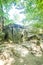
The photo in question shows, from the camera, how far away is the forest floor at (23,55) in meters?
6.02

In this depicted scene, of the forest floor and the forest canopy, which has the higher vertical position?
the forest canopy

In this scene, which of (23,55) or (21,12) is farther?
(21,12)

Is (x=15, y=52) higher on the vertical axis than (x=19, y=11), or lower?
lower

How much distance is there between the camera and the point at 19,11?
29.4 ft

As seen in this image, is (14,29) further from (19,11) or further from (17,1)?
(17,1)

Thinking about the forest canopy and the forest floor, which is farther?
the forest canopy

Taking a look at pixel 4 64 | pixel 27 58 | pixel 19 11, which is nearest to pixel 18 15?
pixel 19 11

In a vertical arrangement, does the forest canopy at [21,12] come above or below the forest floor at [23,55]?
above

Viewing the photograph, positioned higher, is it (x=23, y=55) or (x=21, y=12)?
(x=21, y=12)

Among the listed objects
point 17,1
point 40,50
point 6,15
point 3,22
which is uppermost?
point 17,1

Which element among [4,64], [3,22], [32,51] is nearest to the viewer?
[4,64]

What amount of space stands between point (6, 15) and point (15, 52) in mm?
2313

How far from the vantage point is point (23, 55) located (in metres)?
6.78

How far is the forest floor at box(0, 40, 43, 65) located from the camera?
6023 mm
